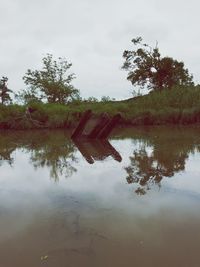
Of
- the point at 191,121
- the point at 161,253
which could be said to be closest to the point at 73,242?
the point at 161,253

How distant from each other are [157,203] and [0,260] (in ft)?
5.67

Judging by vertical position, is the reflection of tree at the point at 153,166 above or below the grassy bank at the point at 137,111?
below

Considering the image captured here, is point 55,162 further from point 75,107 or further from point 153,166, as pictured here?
point 75,107

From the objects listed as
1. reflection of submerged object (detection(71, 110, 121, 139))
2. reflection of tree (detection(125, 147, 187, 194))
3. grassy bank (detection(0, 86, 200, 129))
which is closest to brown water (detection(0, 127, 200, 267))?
reflection of tree (detection(125, 147, 187, 194))

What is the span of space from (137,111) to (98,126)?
8625 millimetres

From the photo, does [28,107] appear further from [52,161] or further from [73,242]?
[73,242]

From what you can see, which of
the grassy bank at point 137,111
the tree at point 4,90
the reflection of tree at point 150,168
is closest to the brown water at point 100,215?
the reflection of tree at point 150,168

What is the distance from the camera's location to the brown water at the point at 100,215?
2156mm

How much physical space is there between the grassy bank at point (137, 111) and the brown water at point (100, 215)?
11.2 meters

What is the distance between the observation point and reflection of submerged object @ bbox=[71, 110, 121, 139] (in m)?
10.5

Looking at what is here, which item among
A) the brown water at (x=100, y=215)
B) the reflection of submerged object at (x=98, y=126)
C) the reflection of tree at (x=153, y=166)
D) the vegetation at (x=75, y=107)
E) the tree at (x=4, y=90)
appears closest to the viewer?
the brown water at (x=100, y=215)

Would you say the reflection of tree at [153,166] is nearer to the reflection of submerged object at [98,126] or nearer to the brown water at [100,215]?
the brown water at [100,215]

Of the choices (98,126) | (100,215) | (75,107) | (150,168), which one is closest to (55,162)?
(150,168)

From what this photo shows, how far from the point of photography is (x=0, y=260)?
6.88 ft
